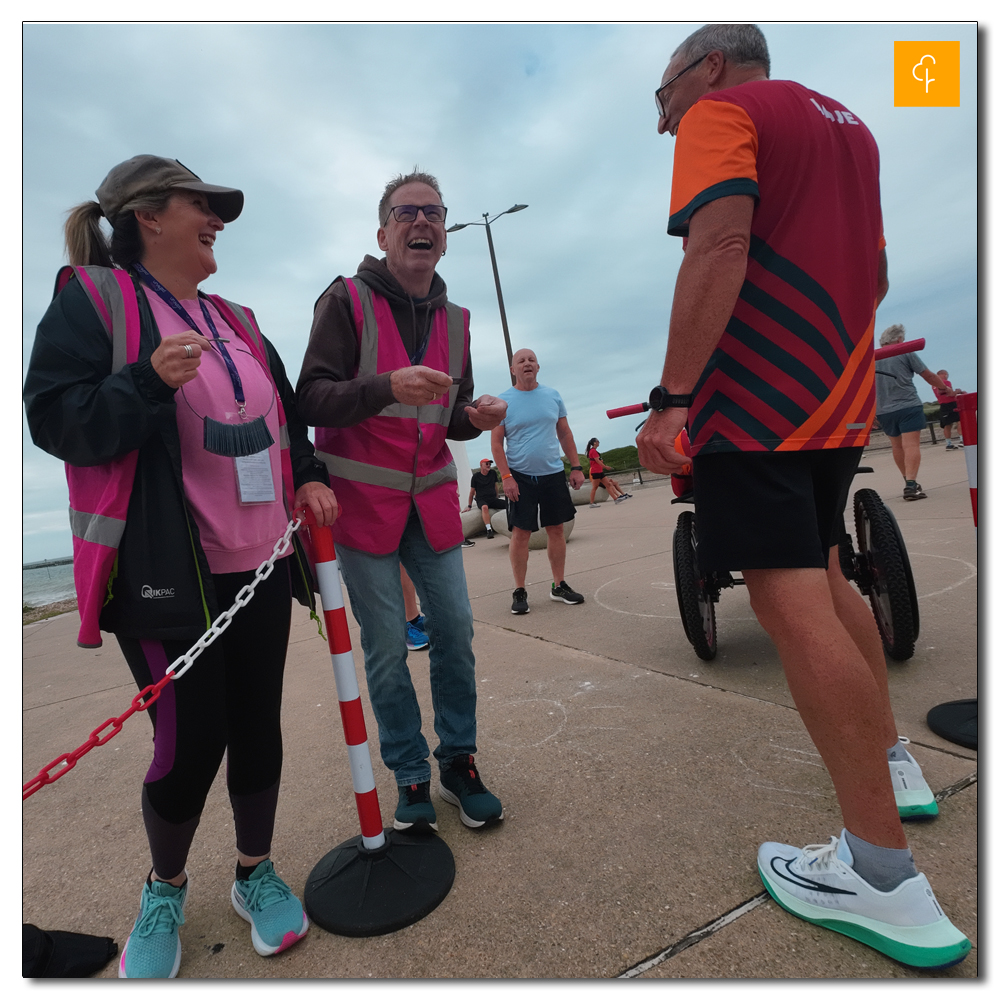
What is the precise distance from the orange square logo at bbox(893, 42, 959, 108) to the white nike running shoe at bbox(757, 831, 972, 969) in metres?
1.92

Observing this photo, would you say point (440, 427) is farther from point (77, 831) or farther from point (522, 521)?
point (522, 521)

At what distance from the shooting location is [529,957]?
142 cm

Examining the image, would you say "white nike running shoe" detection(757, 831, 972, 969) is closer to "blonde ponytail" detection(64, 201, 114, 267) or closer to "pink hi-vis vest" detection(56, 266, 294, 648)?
"pink hi-vis vest" detection(56, 266, 294, 648)

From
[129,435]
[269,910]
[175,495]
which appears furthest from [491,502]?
[129,435]

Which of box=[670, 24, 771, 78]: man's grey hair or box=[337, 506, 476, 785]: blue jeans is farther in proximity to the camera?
box=[337, 506, 476, 785]: blue jeans

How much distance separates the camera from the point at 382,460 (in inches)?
80.4

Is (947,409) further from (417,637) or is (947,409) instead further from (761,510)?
(761,510)

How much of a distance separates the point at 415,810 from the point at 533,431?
345 centimetres

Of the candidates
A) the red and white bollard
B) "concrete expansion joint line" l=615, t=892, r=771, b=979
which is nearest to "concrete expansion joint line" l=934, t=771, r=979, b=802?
"concrete expansion joint line" l=615, t=892, r=771, b=979

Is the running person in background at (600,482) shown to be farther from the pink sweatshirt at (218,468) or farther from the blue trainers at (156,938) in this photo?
the blue trainers at (156,938)

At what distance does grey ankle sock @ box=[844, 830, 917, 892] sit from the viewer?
52.9 inches

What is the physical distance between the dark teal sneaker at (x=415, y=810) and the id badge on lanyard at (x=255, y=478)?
105 centimetres

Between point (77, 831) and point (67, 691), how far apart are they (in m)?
2.46

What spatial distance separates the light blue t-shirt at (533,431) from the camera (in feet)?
16.3
